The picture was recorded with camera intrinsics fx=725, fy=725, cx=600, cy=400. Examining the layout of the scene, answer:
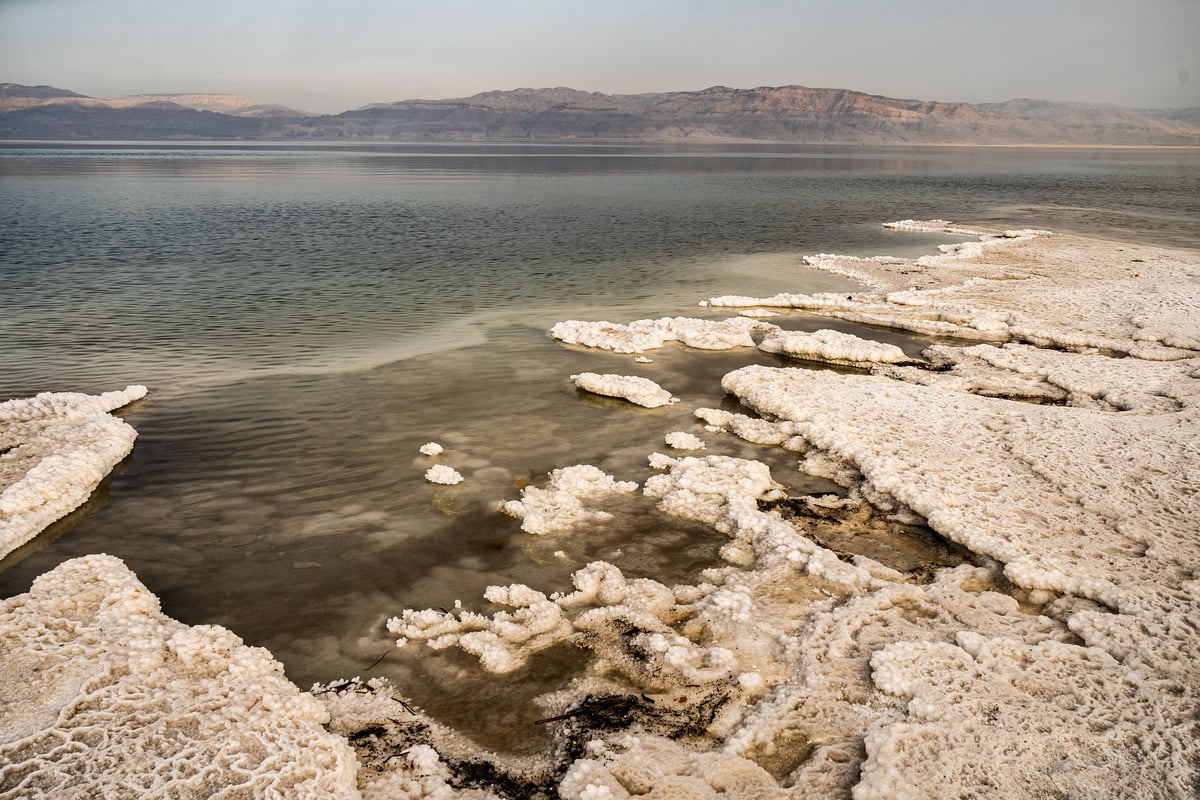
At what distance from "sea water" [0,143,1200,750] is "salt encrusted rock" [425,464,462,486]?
20 cm

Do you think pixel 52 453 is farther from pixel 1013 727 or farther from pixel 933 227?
pixel 933 227

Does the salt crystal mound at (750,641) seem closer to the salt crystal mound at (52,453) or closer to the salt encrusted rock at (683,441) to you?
the salt encrusted rock at (683,441)

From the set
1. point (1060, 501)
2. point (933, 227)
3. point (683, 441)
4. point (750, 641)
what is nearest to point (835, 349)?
point (683, 441)

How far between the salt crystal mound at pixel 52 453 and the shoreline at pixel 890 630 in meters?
2.85

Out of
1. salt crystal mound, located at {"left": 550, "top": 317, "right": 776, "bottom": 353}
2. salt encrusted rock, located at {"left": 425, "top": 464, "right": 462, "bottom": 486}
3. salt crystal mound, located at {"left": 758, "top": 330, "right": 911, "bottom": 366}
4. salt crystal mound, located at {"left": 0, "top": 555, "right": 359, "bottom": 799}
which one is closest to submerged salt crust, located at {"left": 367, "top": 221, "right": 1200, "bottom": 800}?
salt crystal mound, located at {"left": 0, "top": 555, "right": 359, "bottom": 799}

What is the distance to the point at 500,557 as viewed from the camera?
8844 millimetres

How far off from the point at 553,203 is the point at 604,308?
34187mm

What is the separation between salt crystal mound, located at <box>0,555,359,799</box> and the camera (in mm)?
5047

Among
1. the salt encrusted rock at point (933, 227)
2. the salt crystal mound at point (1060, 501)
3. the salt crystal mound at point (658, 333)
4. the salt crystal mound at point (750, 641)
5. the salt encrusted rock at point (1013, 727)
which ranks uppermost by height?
the salt encrusted rock at point (933, 227)

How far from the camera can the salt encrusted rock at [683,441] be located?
39.0 feet

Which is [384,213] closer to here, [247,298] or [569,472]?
[247,298]

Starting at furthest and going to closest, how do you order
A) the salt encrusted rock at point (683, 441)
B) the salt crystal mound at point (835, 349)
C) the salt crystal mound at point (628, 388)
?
the salt crystal mound at point (835, 349)
the salt crystal mound at point (628, 388)
the salt encrusted rock at point (683, 441)

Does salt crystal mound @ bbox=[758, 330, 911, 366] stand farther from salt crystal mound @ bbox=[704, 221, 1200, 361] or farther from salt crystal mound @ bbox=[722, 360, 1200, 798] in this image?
salt crystal mound @ bbox=[704, 221, 1200, 361]

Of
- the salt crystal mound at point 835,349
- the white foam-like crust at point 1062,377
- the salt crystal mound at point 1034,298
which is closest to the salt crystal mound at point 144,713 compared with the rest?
the white foam-like crust at point 1062,377
